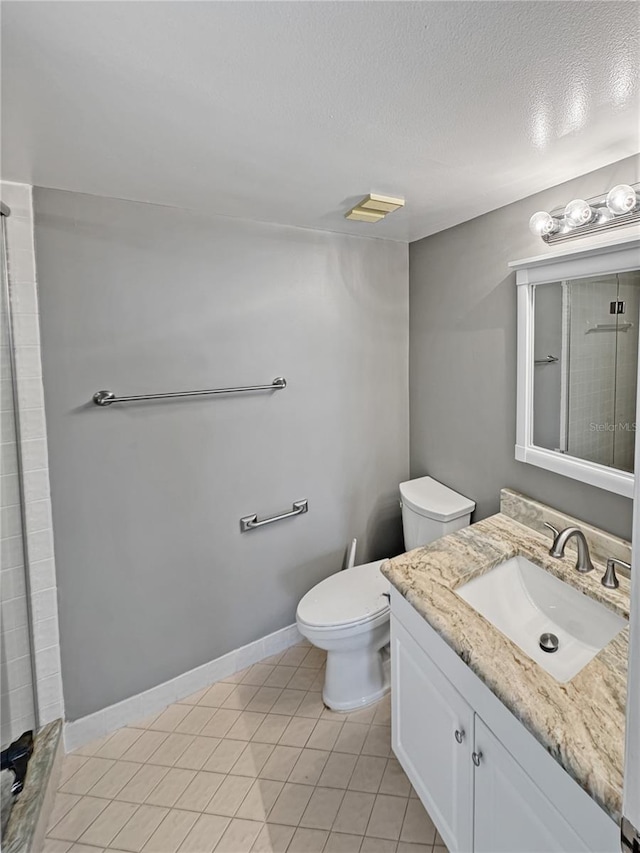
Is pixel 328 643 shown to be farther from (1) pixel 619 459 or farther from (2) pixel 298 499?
(1) pixel 619 459

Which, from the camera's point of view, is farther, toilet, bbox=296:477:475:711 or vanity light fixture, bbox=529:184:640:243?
toilet, bbox=296:477:475:711

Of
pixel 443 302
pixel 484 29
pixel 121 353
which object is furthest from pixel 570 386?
pixel 121 353

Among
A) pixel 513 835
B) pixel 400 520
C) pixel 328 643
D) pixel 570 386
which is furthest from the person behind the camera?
pixel 400 520

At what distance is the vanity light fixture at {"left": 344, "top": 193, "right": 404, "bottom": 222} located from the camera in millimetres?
1543

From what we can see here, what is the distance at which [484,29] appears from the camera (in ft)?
2.48

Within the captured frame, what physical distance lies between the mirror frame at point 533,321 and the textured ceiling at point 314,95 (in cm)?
26

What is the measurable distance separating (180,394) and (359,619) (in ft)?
3.82

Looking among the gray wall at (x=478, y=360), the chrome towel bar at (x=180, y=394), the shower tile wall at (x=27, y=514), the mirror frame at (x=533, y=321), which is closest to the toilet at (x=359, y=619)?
the gray wall at (x=478, y=360)

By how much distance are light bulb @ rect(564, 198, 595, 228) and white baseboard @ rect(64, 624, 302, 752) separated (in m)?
2.11

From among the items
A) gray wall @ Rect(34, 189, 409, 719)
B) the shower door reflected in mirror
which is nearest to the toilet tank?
gray wall @ Rect(34, 189, 409, 719)

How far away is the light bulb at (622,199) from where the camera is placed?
1.18 m

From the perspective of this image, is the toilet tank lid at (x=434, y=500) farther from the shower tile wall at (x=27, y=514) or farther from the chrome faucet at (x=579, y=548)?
the shower tile wall at (x=27, y=514)

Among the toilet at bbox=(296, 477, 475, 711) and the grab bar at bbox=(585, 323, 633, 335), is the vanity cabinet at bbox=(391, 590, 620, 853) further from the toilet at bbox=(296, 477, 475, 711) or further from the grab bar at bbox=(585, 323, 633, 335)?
the grab bar at bbox=(585, 323, 633, 335)

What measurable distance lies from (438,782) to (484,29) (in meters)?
1.82
